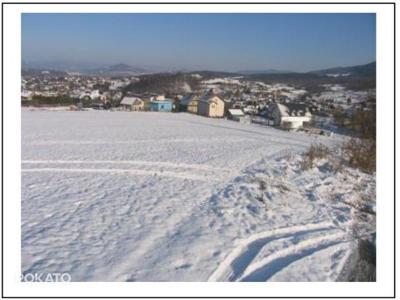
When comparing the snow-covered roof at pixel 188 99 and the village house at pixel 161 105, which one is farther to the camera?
the village house at pixel 161 105

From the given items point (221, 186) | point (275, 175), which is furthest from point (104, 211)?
point (275, 175)

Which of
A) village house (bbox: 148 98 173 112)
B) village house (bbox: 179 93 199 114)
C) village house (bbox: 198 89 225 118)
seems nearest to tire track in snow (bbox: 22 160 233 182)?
village house (bbox: 198 89 225 118)

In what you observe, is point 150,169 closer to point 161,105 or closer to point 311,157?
point 311,157

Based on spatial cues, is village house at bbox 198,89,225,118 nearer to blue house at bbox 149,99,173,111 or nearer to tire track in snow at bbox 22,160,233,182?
blue house at bbox 149,99,173,111

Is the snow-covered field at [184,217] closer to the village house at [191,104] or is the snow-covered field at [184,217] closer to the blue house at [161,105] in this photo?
the village house at [191,104]

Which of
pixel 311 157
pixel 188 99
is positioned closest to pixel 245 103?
pixel 188 99

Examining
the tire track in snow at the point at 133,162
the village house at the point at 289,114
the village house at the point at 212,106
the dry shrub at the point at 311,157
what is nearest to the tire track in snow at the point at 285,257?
the dry shrub at the point at 311,157
